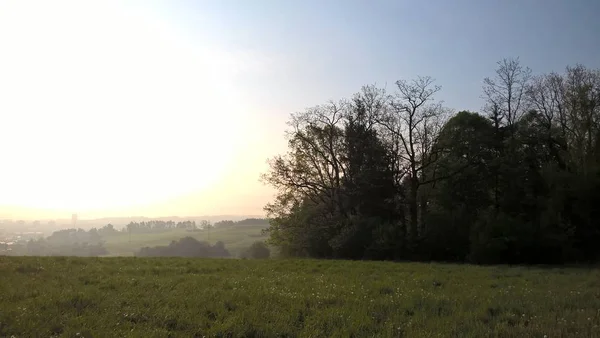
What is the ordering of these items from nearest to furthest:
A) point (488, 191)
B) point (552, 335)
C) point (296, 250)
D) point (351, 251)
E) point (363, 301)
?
1. point (552, 335)
2. point (363, 301)
3. point (351, 251)
4. point (488, 191)
5. point (296, 250)

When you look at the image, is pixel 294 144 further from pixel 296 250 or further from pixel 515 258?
pixel 515 258

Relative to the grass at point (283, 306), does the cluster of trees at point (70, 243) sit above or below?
below

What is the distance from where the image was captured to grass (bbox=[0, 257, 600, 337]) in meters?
8.46

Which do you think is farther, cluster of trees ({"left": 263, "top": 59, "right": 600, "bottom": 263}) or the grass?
cluster of trees ({"left": 263, "top": 59, "right": 600, "bottom": 263})

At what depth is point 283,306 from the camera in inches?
426

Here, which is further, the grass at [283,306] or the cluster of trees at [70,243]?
the cluster of trees at [70,243]

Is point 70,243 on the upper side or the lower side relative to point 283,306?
lower

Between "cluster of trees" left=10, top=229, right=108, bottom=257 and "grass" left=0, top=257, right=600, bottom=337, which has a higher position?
"grass" left=0, top=257, right=600, bottom=337

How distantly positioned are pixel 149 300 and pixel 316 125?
1464 inches

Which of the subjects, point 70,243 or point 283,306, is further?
point 70,243

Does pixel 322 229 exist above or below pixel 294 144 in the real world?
below

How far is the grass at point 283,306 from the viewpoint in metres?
8.46

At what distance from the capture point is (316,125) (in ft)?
154

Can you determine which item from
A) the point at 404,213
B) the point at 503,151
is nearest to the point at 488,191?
Answer: the point at 503,151
